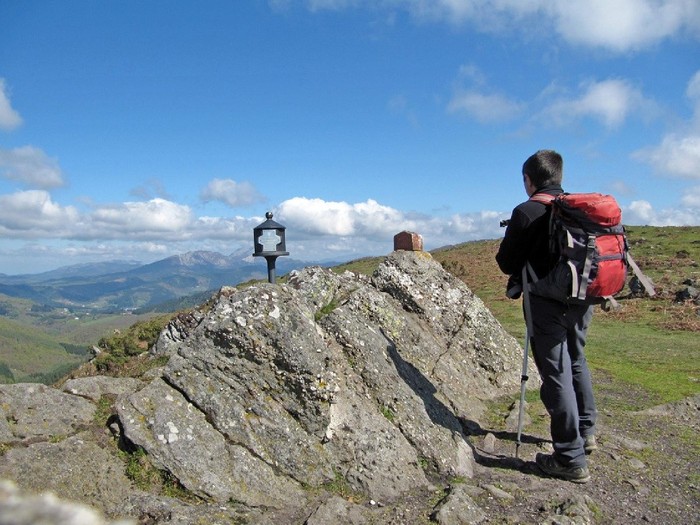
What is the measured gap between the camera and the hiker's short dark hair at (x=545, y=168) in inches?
314

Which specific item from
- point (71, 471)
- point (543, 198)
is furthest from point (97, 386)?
point (543, 198)

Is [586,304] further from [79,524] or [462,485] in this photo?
[79,524]

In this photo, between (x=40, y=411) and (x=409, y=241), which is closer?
Answer: (x=40, y=411)

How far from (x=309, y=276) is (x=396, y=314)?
7.36 feet

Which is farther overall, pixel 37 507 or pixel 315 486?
pixel 315 486

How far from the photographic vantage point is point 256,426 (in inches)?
296

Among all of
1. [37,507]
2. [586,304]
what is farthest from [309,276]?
[37,507]

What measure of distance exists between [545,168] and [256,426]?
20.1ft

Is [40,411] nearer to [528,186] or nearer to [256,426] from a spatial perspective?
[256,426]

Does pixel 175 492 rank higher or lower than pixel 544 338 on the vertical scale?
lower

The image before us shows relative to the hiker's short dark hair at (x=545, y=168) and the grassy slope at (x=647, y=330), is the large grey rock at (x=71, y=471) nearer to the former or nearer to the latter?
Answer: the hiker's short dark hair at (x=545, y=168)

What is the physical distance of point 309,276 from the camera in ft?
37.9

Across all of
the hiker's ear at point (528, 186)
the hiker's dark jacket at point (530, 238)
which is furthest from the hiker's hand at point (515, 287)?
the hiker's ear at point (528, 186)

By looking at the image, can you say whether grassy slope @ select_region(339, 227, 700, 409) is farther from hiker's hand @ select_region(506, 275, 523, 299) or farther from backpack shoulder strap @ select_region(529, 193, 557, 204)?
backpack shoulder strap @ select_region(529, 193, 557, 204)
